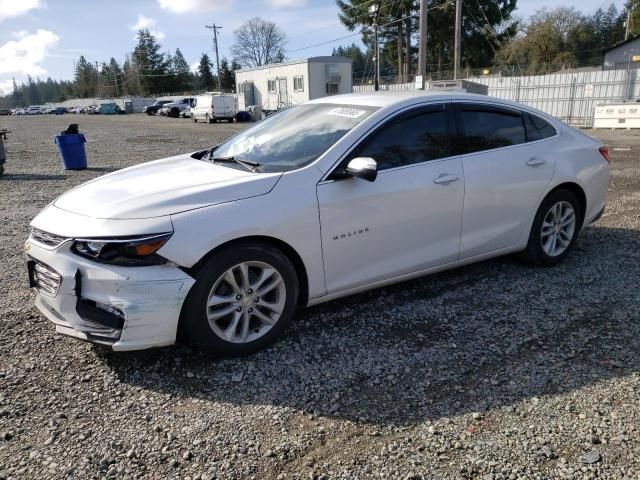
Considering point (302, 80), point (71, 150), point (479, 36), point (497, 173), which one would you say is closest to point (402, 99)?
point (497, 173)

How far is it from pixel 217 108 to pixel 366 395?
1366 inches

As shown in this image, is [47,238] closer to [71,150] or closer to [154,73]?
[71,150]

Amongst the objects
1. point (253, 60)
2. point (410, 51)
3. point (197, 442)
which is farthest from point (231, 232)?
point (253, 60)

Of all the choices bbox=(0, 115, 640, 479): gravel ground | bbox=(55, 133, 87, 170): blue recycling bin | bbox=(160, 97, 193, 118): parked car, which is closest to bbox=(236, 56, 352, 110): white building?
Result: bbox=(160, 97, 193, 118): parked car

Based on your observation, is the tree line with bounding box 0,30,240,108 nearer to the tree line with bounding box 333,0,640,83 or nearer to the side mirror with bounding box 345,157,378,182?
the tree line with bounding box 333,0,640,83

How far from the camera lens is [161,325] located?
2988 mm

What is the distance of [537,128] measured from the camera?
473 centimetres

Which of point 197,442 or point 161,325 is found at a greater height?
point 161,325

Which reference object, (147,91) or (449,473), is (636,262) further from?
(147,91)

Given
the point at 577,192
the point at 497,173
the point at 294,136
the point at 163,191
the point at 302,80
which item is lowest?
the point at 577,192

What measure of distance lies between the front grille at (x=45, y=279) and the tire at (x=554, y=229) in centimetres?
388

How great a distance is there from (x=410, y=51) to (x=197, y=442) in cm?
5176

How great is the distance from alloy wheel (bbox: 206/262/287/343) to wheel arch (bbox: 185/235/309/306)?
0.47 ft

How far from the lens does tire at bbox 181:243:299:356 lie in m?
3.08
